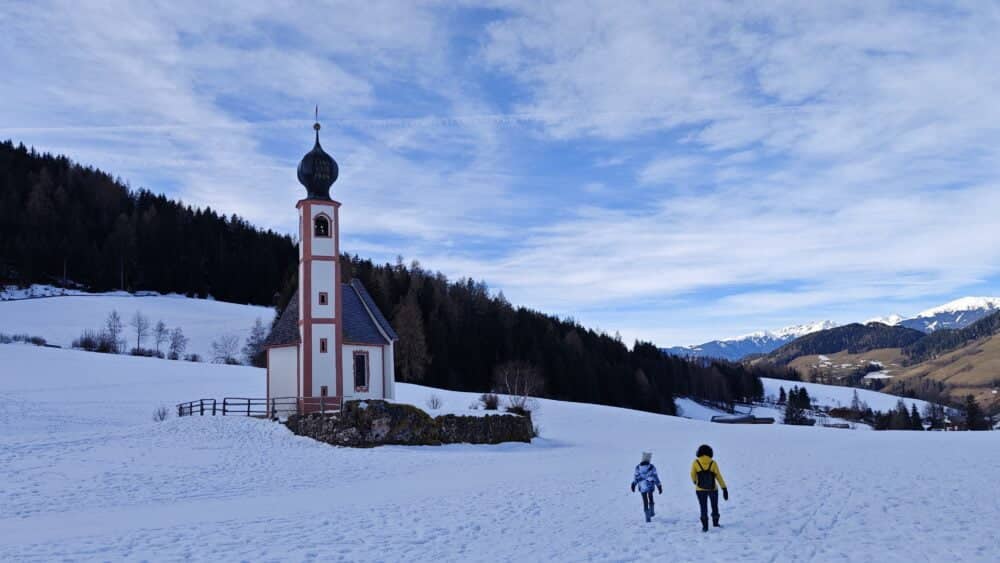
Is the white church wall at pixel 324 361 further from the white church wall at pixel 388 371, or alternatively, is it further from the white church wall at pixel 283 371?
the white church wall at pixel 388 371

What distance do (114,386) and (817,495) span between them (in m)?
44.9

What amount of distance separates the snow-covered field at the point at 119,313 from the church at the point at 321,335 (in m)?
43.0

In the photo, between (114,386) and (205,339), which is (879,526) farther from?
(205,339)

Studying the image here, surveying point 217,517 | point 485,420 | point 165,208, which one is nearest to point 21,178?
point 165,208

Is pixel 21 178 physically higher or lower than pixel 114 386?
higher

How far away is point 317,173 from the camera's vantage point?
128ft

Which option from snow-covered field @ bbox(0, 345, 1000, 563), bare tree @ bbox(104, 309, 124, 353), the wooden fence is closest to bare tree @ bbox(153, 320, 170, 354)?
bare tree @ bbox(104, 309, 124, 353)

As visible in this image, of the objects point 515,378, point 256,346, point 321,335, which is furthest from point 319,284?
point 256,346

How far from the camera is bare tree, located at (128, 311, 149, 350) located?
7904cm

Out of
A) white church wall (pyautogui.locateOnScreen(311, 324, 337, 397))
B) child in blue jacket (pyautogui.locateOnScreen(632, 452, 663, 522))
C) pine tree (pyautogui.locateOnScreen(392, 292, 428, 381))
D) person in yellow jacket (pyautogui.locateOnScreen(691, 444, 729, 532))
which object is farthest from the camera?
pine tree (pyautogui.locateOnScreen(392, 292, 428, 381))

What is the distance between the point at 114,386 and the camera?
162 feet

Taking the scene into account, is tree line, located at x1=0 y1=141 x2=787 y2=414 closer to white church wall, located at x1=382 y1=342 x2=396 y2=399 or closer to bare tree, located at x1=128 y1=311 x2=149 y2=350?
bare tree, located at x1=128 y1=311 x2=149 y2=350

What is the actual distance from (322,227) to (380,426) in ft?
37.9

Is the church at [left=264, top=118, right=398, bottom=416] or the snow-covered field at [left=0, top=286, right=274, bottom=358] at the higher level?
the snow-covered field at [left=0, top=286, right=274, bottom=358]
